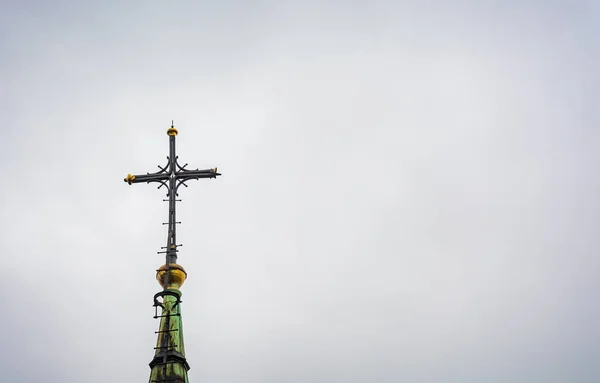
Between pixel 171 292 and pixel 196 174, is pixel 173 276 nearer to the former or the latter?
pixel 171 292

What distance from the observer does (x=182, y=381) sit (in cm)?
2689

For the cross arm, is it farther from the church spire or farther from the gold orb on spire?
the gold orb on spire

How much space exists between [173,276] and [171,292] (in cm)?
60

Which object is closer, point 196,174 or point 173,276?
point 173,276

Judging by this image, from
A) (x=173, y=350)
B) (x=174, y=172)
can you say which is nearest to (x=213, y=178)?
(x=174, y=172)

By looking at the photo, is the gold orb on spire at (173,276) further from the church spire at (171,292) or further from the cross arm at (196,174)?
the cross arm at (196,174)

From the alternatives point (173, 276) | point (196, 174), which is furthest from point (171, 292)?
point (196, 174)

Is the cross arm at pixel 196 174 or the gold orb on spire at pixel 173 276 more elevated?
the cross arm at pixel 196 174

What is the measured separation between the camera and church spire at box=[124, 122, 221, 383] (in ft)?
88.9

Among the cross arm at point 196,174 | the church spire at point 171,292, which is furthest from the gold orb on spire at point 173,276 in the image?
the cross arm at point 196,174

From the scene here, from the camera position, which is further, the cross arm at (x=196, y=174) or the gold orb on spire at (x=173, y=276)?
the cross arm at (x=196, y=174)

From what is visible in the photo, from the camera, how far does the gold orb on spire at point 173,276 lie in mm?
29359

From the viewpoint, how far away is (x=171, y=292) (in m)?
29.1

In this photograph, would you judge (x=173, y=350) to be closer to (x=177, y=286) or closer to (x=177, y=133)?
(x=177, y=286)
